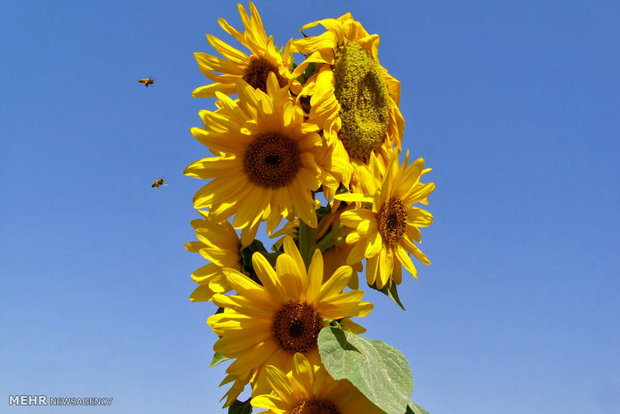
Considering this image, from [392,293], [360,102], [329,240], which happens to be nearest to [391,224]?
[329,240]

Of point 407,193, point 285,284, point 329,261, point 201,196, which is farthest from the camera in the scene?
point 329,261

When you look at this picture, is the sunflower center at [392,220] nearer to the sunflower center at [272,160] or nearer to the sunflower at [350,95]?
the sunflower at [350,95]

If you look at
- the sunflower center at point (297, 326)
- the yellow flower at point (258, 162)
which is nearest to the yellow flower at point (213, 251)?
the yellow flower at point (258, 162)

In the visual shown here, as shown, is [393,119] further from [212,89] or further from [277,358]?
[277,358]

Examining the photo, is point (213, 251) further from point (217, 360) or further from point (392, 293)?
point (392, 293)

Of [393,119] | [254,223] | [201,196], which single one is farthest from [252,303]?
[393,119]

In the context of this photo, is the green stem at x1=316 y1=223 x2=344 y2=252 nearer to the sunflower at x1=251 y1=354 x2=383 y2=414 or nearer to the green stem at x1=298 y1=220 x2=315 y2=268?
the green stem at x1=298 y1=220 x2=315 y2=268
